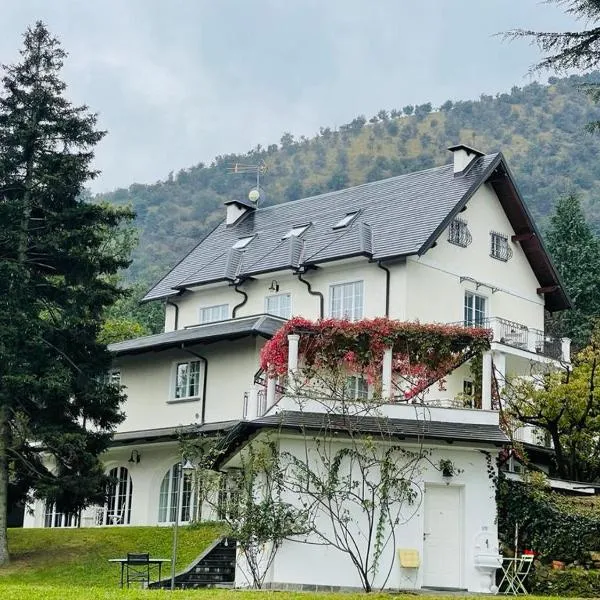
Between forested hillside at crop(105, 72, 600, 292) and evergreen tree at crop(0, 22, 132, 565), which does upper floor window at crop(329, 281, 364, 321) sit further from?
forested hillside at crop(105, 72, 600, 292)

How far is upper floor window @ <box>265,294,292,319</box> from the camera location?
36.5 meters

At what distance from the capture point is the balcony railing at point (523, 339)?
33.9 meters

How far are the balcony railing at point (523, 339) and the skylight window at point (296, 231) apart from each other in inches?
277

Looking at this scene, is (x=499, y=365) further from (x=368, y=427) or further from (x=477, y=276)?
(x=368, y=427)

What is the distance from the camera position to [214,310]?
38.9 metres

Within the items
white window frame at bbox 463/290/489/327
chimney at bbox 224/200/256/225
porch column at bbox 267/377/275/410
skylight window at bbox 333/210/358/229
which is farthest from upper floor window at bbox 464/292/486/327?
porch column at bbox 267/377/275/410

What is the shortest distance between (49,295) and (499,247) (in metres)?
15.9

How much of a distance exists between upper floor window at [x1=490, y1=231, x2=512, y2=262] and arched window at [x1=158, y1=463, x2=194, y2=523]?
12.7 meters

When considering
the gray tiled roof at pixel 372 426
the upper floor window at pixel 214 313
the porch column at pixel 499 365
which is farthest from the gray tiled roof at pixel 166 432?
the gray tiled roof at pixel 372 426

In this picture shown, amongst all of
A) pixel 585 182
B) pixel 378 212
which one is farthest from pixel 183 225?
pixel 378 212

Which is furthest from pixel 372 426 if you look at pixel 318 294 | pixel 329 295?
pixel 318 294

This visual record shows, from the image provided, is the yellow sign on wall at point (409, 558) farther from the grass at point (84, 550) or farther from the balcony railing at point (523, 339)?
the balcony railing at point (523, 339)

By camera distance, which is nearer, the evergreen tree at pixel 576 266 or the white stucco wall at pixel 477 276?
the white stucco wall at pixel 477 276

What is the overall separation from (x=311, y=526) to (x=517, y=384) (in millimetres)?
11600
